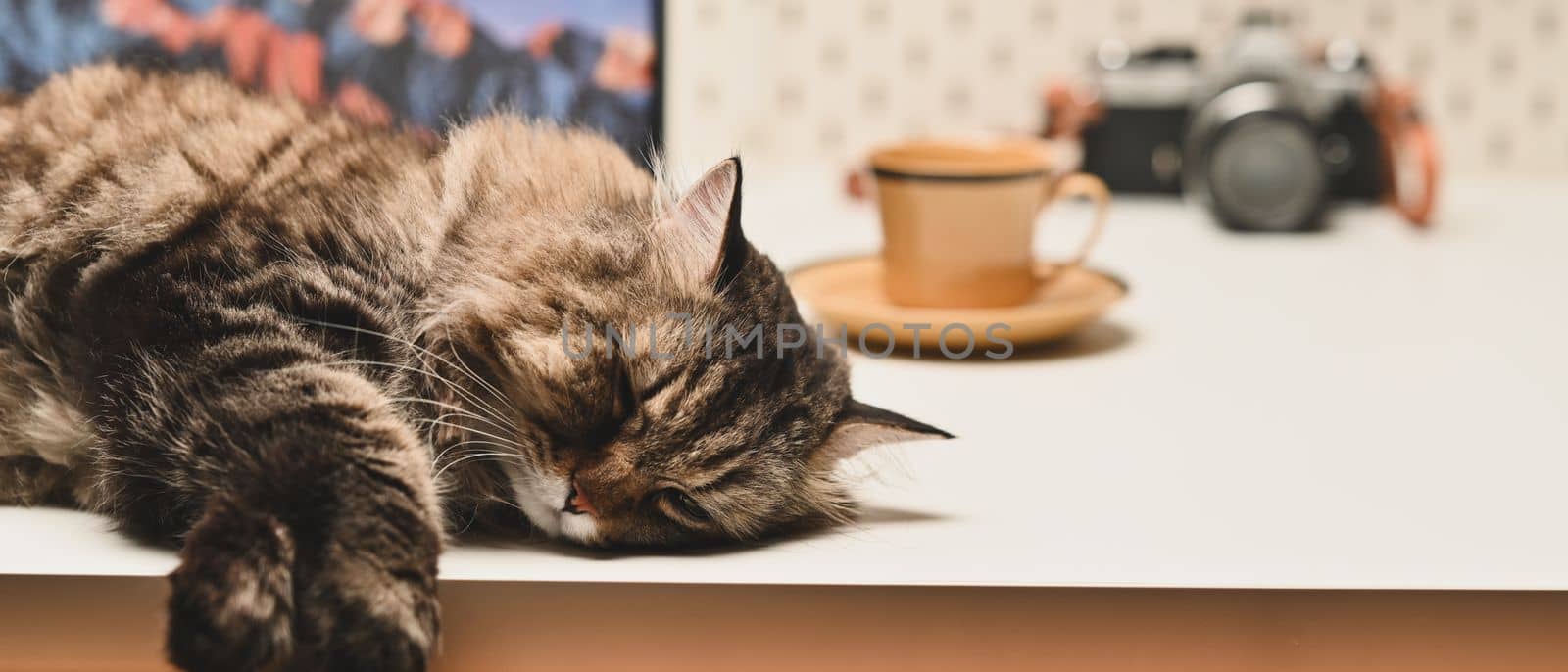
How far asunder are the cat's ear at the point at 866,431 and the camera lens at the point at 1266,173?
1.04 metres

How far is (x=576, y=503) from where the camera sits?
2.32ft

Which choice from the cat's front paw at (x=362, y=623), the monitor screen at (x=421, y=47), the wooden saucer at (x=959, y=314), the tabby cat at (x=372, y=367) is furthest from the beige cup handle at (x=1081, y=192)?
the cat's front paw at (x=362, y=623)

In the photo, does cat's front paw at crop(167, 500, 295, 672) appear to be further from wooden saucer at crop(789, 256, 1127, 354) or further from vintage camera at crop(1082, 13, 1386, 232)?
vintage camera at crop(1082, 13, 1386, 232)

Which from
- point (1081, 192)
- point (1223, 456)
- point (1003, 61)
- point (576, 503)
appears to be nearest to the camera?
point (576, 503)

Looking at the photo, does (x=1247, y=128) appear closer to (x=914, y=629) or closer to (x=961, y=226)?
(x=961, y=226)

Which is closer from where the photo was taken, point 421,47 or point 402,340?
point 402,340

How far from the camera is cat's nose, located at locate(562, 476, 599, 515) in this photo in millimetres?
705

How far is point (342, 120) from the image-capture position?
3.09 feet

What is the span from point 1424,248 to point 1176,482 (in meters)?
1.01

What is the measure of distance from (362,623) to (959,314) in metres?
0.66

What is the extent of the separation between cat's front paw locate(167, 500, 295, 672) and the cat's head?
0.53 ft

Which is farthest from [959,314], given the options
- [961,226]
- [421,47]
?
[421,47]

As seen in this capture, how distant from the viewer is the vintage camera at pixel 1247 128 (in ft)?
5.39

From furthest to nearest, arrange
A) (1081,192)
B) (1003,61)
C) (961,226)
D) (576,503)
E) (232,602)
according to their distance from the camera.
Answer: (1003,61) < (1081,192) < (961,226) < (576,503) < (232,602)
